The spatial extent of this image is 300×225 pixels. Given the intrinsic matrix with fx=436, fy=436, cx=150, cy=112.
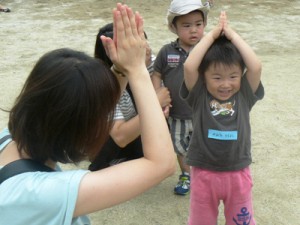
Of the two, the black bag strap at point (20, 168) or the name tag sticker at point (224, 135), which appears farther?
the name tag sticker at point (224, 135)

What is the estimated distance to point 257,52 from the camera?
18.9 ft

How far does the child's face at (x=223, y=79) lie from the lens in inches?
77.5

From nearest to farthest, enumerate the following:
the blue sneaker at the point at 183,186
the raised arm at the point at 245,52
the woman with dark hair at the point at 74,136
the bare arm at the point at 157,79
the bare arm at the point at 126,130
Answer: the woman with dark hair at the point at 74,136 < the raised arm at the point at 245,52 < the bare arm at the point at 126,130 < the bare arm at the point at 157,79 < the blue sneaker at the point at 183,186

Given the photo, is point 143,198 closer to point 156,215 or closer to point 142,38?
point 156,215

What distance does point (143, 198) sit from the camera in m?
2.79

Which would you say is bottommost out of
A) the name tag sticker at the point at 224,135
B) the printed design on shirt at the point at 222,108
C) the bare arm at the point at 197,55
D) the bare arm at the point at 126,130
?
the bare arm at the point at 126,130

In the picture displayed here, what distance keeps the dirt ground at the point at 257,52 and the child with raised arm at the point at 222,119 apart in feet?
1.88

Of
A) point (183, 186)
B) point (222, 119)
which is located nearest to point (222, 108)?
point (222, 119)

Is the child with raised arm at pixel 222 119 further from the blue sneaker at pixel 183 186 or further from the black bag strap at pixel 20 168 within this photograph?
the black bag strap at pixel 20 168

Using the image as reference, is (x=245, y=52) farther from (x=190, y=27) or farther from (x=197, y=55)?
(x=190, y=27)

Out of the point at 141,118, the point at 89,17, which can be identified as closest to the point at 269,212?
the point at 141,118

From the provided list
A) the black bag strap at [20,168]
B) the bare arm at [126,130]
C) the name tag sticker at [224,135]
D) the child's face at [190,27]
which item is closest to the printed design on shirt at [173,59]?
the child's face at [190,27]

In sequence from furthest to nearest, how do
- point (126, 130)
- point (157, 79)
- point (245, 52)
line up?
point (157, 79)
point (126, 130)
point (245, 52)

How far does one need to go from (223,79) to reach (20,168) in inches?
44.2
